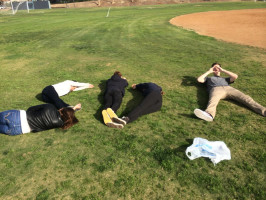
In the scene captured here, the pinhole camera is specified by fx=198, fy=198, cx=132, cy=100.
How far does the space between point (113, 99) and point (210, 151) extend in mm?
3193

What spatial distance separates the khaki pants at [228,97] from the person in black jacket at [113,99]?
267 cm

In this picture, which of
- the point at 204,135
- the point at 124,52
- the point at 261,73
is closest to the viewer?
the point at 204,135

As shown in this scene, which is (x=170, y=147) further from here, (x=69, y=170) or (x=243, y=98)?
(x=243, y=98)

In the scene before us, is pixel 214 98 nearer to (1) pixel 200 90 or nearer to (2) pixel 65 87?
(1) pixel 200 90

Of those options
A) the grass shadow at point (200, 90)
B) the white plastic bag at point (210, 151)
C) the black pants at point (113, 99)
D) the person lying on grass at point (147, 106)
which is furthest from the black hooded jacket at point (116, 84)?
the white plastic bag at point (210, 151)

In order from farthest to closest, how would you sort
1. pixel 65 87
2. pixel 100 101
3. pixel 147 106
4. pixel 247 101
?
pixel 65 87 → pixel 100 101 → pixel 247 101 → pixel 147 106

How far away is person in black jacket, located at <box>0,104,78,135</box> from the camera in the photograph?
489 cm

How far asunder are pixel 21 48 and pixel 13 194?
12928 mm

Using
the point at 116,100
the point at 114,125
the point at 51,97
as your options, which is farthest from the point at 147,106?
the point at 51,97

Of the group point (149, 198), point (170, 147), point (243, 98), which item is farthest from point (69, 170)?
point (243, 98)

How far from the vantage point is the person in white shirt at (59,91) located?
609 cm

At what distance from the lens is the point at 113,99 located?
6.21 m

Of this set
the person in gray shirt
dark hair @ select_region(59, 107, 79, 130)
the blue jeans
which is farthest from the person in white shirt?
the person in gray shirt

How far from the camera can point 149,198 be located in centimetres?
350
